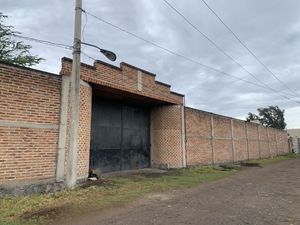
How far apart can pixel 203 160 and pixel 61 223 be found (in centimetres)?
1470

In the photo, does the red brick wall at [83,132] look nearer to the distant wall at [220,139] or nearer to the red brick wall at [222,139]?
the distant wall at [220,139]

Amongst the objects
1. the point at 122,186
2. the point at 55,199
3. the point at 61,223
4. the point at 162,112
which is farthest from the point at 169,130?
the point at 61,223

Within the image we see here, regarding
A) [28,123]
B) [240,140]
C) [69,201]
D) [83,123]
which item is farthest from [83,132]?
[240,140]

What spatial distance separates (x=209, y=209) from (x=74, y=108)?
5281 mm

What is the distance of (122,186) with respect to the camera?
10719 mm

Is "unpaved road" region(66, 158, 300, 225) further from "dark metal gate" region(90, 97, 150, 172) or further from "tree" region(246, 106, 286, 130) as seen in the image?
"tree" region(246, 106, 286, 130)

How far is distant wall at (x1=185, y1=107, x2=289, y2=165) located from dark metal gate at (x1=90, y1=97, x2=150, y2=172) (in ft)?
9.41

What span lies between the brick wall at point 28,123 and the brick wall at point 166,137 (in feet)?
29.4

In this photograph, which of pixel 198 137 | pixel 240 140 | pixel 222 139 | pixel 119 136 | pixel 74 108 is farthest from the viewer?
pixel 240 140

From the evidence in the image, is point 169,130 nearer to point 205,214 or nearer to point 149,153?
point 149,153

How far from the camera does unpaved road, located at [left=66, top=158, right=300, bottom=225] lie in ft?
20.7

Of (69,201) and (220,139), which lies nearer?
(69,201)

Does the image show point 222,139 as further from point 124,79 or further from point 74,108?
point 74,108

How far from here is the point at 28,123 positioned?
29.7 ft
